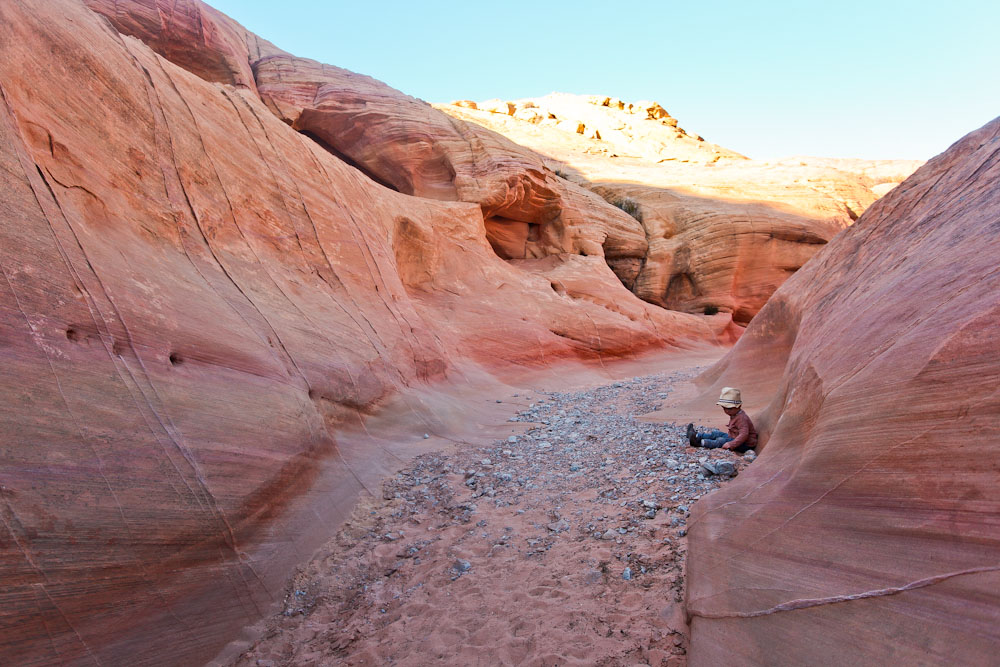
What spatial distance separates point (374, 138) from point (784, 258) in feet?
49.2

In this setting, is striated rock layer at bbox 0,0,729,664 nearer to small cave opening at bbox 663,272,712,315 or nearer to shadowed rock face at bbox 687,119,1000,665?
shadowed rock face at bbox 687,119,1000,665

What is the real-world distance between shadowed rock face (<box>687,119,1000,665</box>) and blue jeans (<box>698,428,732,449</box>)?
1769mm

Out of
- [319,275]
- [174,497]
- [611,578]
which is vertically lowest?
[174,497]

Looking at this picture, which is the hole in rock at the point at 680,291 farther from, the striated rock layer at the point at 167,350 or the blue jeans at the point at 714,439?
the blue jeans at the point at 714,439

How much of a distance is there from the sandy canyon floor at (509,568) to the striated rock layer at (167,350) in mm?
402

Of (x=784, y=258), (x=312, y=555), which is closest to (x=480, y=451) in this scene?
(x=312, y=555)

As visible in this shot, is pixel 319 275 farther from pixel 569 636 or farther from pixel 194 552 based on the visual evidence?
pixel 569 636

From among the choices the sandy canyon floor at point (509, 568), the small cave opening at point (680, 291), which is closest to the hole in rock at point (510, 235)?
the small cave opening at point (680, 291)

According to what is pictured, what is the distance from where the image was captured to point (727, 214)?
63.8 feet

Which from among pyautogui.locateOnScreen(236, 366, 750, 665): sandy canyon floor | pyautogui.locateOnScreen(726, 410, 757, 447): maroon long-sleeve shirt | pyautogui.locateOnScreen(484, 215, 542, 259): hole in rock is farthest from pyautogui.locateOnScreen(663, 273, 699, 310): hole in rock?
pyautogui.locateOnScreen(726, 410, 757, 447): maroon long-sleeve shirt

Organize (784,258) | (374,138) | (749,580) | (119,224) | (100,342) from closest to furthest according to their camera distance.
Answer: (749,580) < (100,342) < (119,224) < (374,138) < (784,258)

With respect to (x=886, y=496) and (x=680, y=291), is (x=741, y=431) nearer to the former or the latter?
(x=886, y=496)

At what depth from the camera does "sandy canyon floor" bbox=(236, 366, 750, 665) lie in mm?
2984

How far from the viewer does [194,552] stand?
131 inches
